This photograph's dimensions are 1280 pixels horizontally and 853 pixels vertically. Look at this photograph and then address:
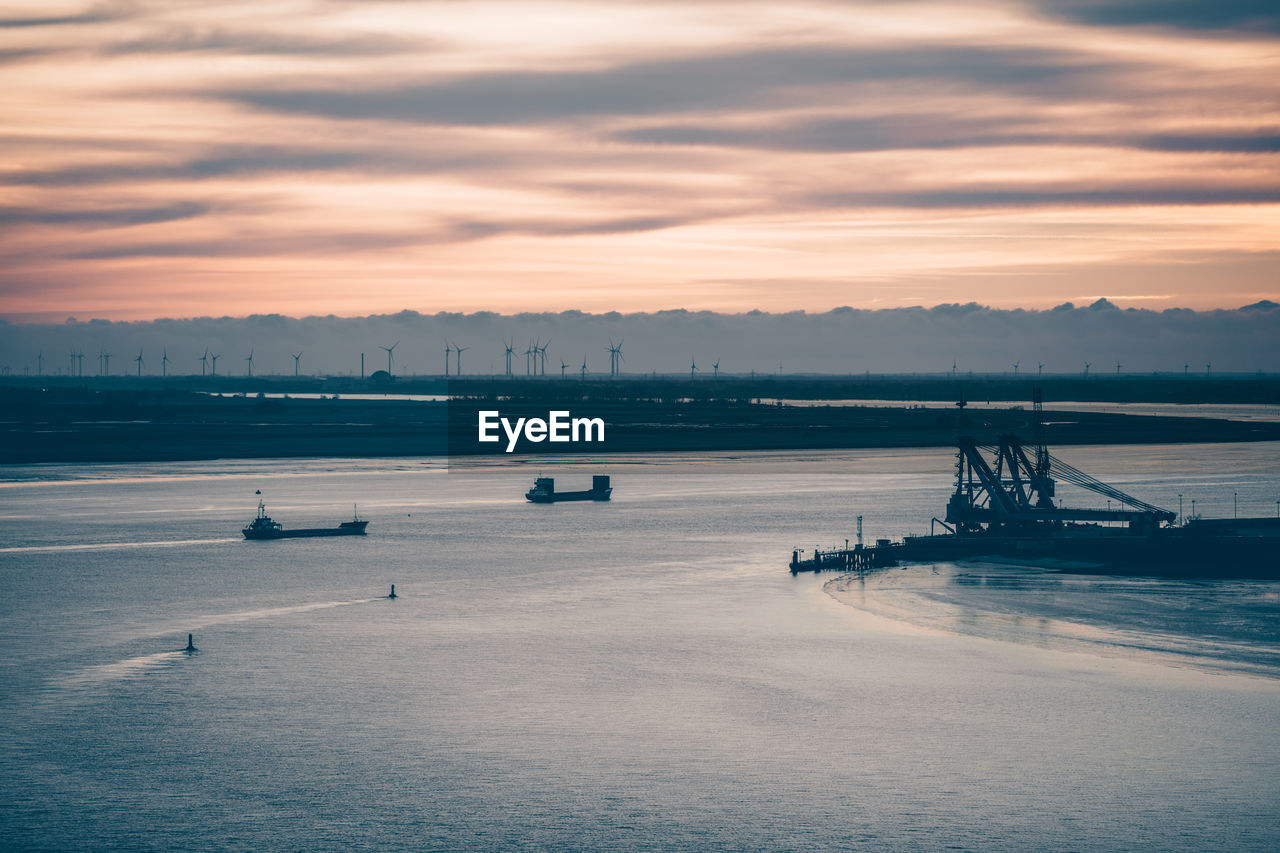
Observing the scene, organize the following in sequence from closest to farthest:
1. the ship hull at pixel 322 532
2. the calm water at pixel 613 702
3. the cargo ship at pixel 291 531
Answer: the calm water at pixel 613 702 → the cargo ship at pixel 291 531 → the ship hull at pixel 322 532

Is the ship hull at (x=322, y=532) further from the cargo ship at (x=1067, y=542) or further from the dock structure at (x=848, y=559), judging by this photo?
the cargo ship at (x=1067, y=542)

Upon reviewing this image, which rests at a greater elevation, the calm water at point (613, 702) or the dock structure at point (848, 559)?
the dock structure at point (848, 559)

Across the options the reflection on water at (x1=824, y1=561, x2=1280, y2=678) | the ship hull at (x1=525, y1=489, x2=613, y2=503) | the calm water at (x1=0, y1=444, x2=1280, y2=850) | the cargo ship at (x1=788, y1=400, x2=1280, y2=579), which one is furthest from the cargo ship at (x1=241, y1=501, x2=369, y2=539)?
the reflection on water at (x1=824, y1=561, x2=1280, y2=678)

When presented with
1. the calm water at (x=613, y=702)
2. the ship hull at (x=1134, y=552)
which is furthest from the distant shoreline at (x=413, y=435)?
the calm water at (x=613, y=702)

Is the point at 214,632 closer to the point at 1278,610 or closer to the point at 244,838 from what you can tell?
the point at 244,838

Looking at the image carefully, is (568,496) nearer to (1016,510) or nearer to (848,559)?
(1016,510)

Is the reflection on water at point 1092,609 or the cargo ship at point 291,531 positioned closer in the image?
the reflection on water at point 1092,609
